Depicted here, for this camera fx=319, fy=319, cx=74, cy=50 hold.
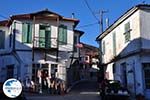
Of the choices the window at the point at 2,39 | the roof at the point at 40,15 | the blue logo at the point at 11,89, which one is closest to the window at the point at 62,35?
the roof at the point at 40,15

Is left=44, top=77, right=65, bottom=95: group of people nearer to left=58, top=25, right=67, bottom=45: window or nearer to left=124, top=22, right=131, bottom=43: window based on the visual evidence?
left=58, top=25, right=67, bottom=45: window

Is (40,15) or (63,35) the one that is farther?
(63,35)

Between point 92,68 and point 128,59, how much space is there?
124 feet

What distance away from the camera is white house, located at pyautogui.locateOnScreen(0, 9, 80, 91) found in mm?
32000

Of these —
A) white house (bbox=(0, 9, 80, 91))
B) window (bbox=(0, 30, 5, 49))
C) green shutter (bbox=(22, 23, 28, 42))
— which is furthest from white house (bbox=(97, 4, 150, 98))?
window (bbox=(0, 30, 5, 49))

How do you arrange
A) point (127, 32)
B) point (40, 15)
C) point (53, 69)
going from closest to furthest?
1. point (127, 32)
2. point (53, 69)
3. point (40, 15)

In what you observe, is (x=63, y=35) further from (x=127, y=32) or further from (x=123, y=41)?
(x=127, y=32)

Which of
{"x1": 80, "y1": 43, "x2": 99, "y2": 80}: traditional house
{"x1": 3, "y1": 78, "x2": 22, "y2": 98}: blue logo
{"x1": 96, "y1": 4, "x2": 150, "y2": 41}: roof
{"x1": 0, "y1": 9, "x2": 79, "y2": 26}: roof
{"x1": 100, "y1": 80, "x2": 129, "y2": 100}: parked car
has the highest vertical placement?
{"x1": 0, "y1": 9, "x2": 79, "y2": 26}: roof

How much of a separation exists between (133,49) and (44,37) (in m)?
10.6

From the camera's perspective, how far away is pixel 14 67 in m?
33.2

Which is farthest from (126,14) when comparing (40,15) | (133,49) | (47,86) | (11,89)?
(11,89)

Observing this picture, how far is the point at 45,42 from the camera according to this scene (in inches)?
1293

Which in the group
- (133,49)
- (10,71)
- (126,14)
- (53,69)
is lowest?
(10,71)

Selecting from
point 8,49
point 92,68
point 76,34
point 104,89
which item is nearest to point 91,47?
point 92,68
